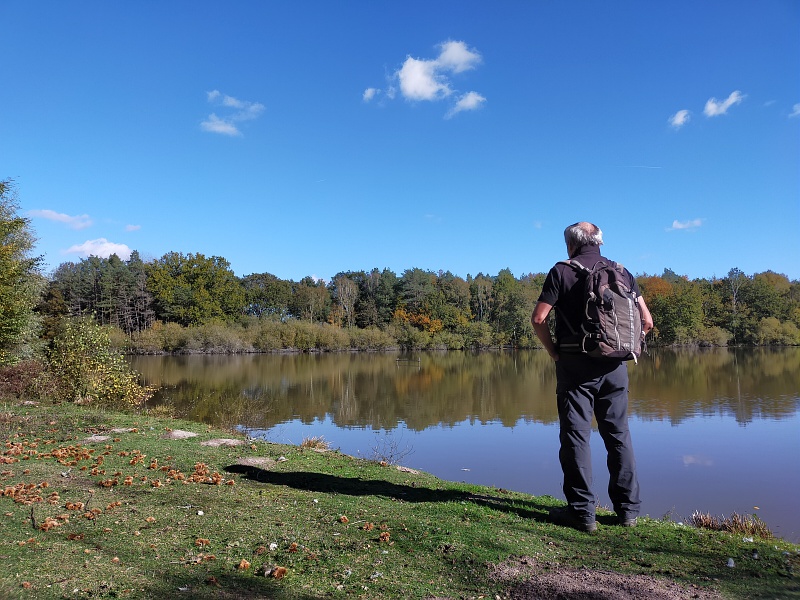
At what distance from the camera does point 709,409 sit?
17.2m

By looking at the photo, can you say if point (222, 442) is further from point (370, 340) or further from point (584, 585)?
point (370, 340)

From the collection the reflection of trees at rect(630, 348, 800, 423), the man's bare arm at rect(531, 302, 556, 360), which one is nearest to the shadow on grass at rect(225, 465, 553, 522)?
the man's bare arm at rect(531, 302, 556, 360)

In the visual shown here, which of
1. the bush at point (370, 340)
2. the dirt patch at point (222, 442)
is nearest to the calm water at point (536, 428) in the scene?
the dirt patch at point (222, 442)

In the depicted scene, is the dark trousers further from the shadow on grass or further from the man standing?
the shadow on grass

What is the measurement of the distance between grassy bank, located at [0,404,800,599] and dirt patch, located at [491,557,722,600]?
48mm

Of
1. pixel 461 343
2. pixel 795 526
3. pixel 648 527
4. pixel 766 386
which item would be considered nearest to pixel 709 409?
pixel 766 386

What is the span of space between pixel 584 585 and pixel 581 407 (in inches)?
54.4

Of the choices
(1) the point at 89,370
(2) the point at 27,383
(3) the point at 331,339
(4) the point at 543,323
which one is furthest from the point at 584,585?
(3) the point at 331,339

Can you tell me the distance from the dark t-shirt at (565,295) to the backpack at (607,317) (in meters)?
0.04

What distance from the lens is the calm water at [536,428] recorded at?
9.09 metres

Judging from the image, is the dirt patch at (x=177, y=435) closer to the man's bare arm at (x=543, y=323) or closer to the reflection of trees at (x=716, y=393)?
the man's bare arm at (x=543, y=323)

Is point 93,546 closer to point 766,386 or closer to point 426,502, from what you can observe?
point 426,502

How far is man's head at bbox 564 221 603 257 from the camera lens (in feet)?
14.2

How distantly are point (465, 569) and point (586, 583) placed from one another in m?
0.70
